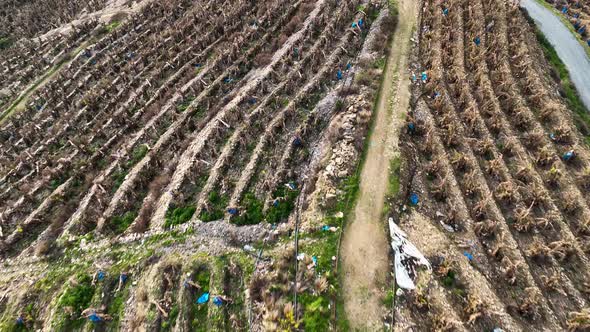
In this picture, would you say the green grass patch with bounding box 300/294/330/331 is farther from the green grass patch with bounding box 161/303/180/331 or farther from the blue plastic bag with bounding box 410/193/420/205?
the blue plastic bag with bounding box 410/193/420/205

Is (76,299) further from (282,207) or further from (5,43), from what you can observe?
(5,43)

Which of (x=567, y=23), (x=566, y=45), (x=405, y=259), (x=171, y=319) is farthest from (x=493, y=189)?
(x=567, y=23)

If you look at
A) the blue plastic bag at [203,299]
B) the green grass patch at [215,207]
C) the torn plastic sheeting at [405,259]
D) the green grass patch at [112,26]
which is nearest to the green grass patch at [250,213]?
the green grass patch at [215,207]

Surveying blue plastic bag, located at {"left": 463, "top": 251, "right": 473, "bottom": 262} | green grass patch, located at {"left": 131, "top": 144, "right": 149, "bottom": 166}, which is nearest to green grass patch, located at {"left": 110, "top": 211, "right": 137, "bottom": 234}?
green grass patch, located at {"left": 131, "top": 144, "right": 149, "bottom": 166}

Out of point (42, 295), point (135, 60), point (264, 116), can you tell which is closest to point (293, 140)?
point (264, 116)

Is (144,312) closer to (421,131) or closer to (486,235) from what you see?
(486,235)
